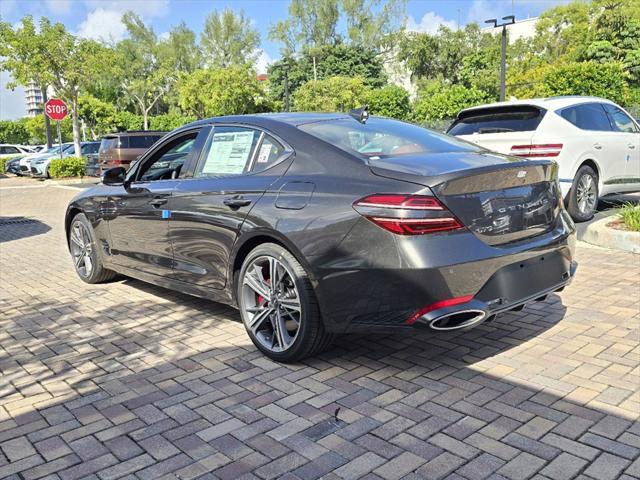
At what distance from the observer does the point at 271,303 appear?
394 centimetres

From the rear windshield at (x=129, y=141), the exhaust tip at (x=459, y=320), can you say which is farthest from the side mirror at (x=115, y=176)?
the rear windshield at (x=129, y=141)

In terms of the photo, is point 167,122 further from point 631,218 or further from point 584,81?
point 631,218

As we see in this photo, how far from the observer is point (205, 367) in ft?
12.9

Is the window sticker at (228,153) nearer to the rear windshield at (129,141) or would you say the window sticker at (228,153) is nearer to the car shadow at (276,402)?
the car shadow at (276,402)

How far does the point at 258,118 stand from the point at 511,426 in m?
2.66

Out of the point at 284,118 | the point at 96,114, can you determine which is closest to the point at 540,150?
the point at 284,118

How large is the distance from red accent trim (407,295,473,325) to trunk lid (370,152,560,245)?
359 mm

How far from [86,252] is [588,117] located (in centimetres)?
693

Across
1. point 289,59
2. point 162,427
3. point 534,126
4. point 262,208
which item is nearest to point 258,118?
point 262,208

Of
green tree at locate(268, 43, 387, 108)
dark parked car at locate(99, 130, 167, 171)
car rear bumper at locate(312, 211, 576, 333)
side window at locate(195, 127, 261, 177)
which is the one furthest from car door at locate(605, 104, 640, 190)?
green tree at locate(268, 43, 387, 108)

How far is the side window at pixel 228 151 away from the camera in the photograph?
4.29m

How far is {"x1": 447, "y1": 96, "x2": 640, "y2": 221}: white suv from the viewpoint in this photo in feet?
26.3

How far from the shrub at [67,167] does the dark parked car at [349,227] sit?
21.2 meters

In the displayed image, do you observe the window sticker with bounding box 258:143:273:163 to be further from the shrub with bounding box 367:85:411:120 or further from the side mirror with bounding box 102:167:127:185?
the shrub with bounding box 367:85:411:120
